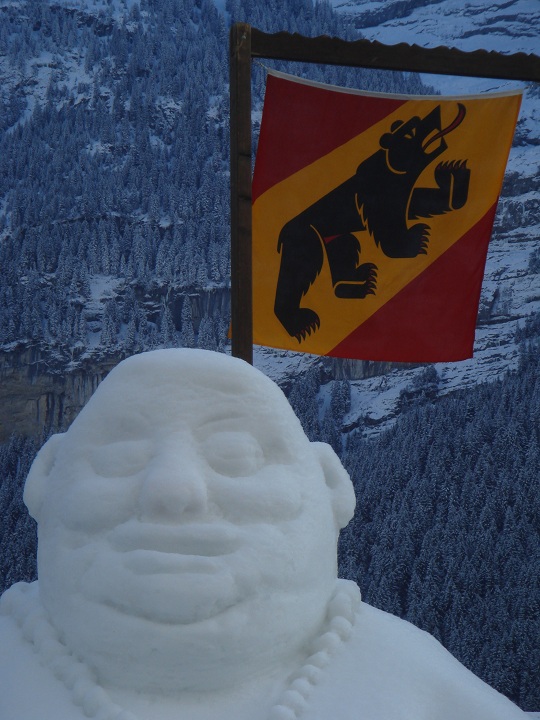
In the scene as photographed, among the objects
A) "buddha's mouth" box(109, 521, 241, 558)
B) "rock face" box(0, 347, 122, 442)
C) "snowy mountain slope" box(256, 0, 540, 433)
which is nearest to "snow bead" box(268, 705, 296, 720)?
"buddha's mouth" box(109, 521, 241, 558)

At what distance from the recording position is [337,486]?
1623mm

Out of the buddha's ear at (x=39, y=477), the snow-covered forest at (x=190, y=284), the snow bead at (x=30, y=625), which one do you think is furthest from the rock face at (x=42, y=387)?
the snow bead at (x=30, y=625)

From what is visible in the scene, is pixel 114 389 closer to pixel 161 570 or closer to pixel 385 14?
pixel 161 570

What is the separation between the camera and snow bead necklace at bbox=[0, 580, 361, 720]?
1.33 meters

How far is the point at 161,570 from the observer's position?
135 centimetres

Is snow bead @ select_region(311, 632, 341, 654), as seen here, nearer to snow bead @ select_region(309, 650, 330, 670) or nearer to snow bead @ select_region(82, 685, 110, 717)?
snow bead @ select_region(309, 650, 330, 670)

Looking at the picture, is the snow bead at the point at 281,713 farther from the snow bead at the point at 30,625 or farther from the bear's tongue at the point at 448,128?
the bear's tongue at the point at 448,128

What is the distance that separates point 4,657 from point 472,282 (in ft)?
7.13

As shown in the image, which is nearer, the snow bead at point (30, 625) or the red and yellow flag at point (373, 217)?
the snow bead at point (30, 625)

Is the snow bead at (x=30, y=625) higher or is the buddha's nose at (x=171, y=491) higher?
the buddha's nose at (x=171, y=491)

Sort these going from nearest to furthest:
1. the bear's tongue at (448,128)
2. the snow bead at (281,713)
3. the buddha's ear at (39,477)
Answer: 1. the snow bead at (281,713)
2. the buddha's ear at (39,477)
3. the bear's tongue at (448,128)

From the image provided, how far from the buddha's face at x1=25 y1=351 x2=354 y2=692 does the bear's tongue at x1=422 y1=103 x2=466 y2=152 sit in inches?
71.4

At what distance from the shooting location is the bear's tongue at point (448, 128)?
3.09 m

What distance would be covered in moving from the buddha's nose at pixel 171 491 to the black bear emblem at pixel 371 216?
1.57 m
